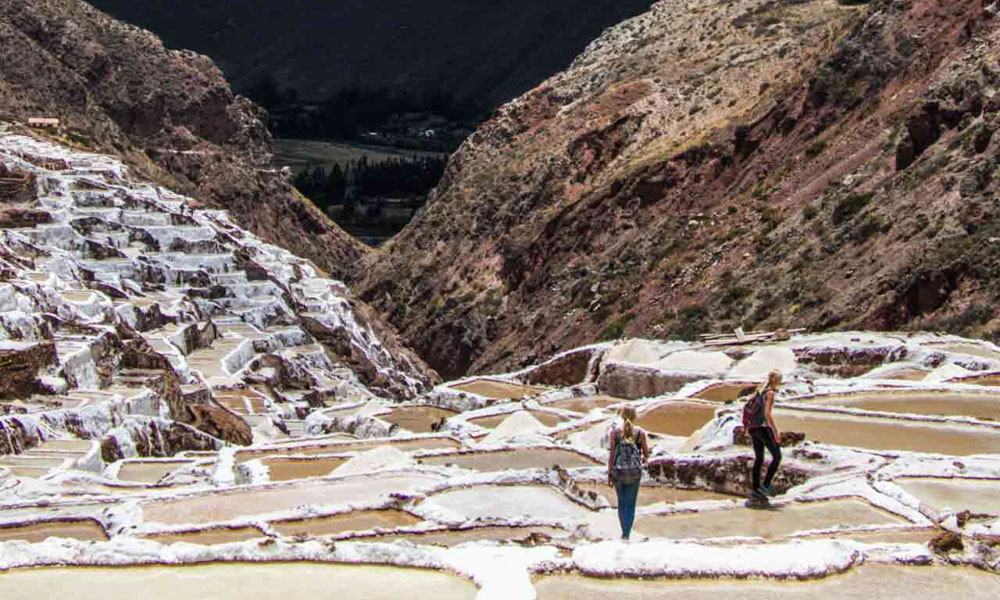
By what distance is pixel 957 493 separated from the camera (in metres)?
15.9

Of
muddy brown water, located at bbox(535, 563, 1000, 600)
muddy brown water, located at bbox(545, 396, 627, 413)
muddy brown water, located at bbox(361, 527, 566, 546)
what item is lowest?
muddy brown water, located at bbox(545, 396, 627, 413)

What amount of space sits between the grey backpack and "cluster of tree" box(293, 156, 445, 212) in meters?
121

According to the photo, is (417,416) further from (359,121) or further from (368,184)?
(359,121)

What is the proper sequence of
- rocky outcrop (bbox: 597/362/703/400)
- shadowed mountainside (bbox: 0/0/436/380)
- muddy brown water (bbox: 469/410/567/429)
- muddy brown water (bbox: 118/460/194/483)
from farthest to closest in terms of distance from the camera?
shadowed mountainside (bbox: 0/0/436/380)
rocky outcrop (bbox: 597/362/703/400)
muddy brown water (bbox: 469/410/567/429)
muddy brown water (bbox: 118/460/194/483)

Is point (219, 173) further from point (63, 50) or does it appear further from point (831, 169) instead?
point (831, 169)

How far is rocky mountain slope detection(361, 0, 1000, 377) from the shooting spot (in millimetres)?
38344

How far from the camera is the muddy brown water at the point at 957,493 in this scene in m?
15.3

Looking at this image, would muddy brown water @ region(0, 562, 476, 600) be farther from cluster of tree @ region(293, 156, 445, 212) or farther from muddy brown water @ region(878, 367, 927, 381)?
cluster of tree @ region(293, 156, 445, 212)

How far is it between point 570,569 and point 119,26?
342 ft

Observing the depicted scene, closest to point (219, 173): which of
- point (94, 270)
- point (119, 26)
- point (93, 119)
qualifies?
point (93, 119)

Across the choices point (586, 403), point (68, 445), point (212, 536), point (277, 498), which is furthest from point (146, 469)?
point (212, 536)

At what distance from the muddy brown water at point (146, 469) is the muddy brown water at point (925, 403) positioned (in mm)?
11596

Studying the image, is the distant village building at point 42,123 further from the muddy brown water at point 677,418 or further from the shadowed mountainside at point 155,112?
the muddy brown water at point 677,418

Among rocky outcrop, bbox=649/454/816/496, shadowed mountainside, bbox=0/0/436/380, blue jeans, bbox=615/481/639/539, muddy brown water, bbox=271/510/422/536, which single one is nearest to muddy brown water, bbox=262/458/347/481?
muddy brown water, bbox=271/510/422/536
